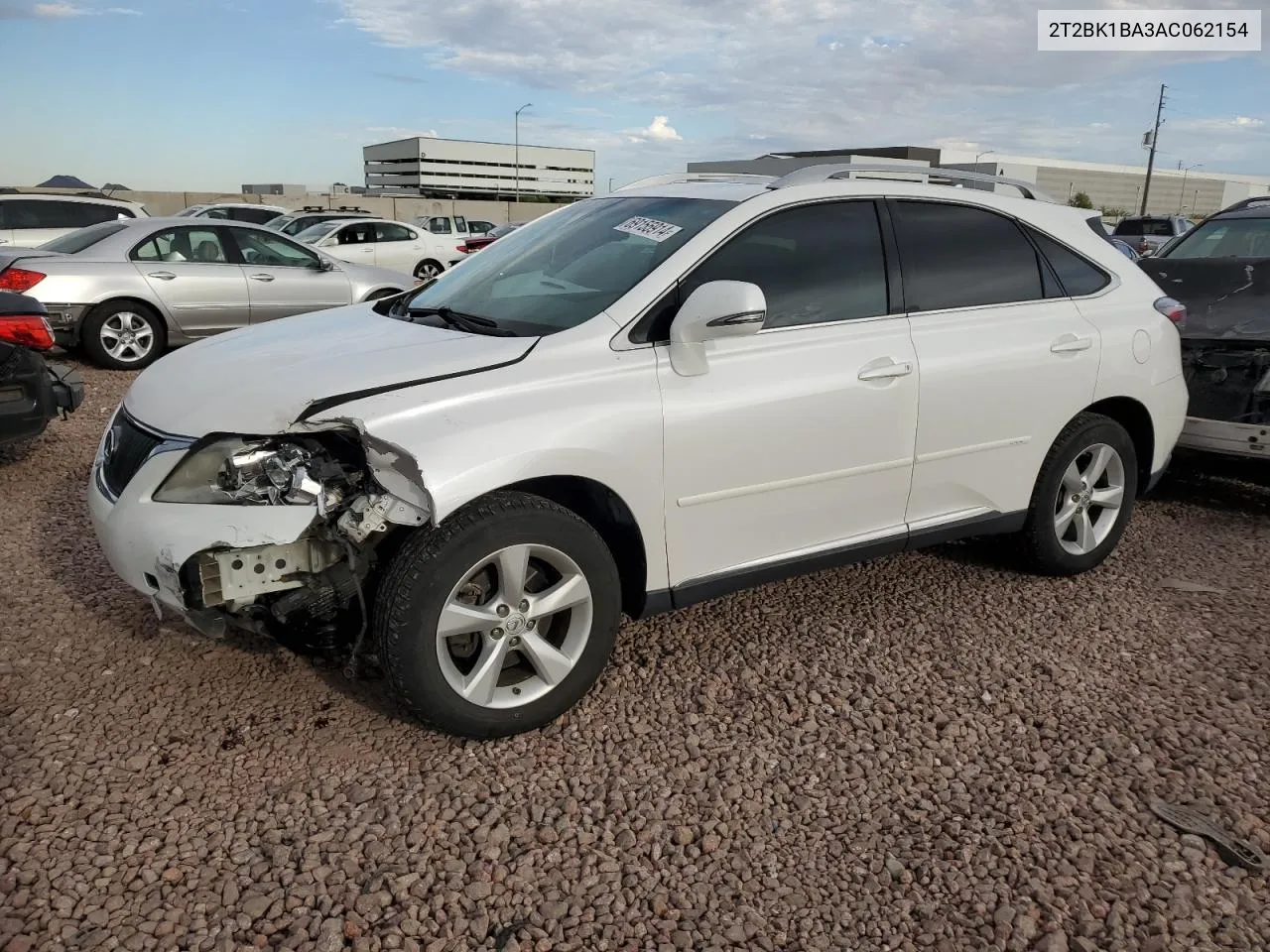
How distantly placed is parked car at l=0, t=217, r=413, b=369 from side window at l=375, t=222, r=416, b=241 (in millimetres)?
7048

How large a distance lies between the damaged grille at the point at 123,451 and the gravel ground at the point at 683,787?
2.50ft

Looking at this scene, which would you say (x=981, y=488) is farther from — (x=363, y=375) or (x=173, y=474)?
(x=173, y=474)

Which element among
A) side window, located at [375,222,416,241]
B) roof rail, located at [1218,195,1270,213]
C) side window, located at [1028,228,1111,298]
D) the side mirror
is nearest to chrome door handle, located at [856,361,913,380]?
the side mirror

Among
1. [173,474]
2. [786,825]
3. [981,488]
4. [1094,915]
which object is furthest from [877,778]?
[173,474]

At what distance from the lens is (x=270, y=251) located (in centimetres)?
1027

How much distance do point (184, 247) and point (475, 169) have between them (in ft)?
324

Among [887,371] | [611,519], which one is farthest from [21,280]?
[887,371]

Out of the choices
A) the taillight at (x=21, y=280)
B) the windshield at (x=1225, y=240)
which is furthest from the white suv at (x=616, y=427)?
the taillight at (x=21, y=280)

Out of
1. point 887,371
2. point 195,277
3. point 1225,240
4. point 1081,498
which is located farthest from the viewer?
point 195,277

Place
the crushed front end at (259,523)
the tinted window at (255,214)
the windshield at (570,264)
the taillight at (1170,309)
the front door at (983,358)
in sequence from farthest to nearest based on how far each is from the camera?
1. the tinted window at (255,214)
2. the taillight at (1170,309)
3. the front door at (983,358)
4. the windshield at (570,264)
5. the crushed front end at (259,523)

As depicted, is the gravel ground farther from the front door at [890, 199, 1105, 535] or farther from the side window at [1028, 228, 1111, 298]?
the side window at [1028, 228, 1111, 298]

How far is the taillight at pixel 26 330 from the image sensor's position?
5.33 metres

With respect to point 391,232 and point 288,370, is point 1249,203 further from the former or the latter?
point 391,232

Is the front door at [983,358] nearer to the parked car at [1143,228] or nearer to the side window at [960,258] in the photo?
the side window at [960,258]
